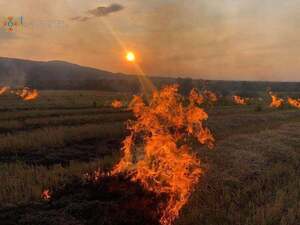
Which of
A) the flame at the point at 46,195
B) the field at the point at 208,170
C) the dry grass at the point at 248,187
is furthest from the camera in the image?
the flame at the point at 46,195

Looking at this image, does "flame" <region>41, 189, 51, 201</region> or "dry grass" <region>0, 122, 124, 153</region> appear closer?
"flame" <region>41, 189, 51, 201</region>

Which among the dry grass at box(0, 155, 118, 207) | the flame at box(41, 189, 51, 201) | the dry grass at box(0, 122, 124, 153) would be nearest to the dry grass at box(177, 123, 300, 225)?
the flame at box(41, 189, 51, 201)

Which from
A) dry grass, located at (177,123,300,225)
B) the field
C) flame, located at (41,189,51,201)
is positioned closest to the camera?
dry grass, located at (177,123,300,225)

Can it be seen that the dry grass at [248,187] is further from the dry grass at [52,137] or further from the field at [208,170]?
the dry grass at [52,137]

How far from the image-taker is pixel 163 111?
1359 centimetres

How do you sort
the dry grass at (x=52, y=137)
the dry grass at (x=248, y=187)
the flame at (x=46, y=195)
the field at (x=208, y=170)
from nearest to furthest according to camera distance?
the dry grass at (x=248, y=187), the field at (x=208, y=170), the flame at (x=46, y=195), the dry grass at (x=52, y=137)

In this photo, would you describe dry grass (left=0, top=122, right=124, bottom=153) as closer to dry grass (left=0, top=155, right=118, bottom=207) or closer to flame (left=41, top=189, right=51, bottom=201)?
dry grass (left=0, top=155, right=118, bottom=207)

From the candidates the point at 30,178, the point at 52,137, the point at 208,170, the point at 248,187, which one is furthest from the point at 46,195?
the point at 52,137

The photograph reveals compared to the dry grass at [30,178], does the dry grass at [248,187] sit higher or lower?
higher

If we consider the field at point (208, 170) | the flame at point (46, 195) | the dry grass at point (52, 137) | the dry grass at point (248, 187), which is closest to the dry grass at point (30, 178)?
the field at point (208, 170)

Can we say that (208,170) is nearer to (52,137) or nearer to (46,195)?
(46,195)

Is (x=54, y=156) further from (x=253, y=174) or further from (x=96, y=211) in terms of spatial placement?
(x=253, y=174)

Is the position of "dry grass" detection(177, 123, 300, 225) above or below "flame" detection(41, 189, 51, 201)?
above

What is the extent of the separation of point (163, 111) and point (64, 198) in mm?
6571
